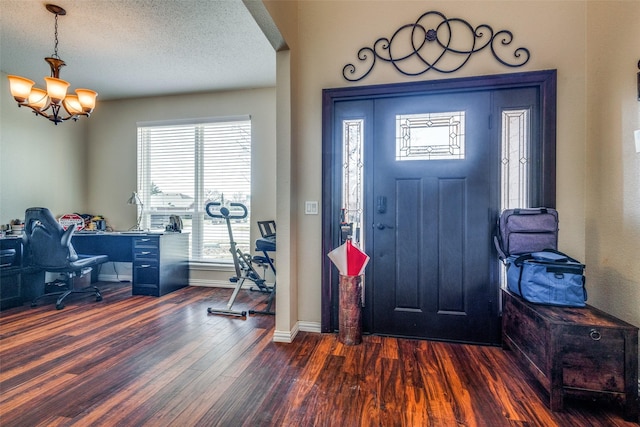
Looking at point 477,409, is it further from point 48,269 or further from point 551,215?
point 48,269

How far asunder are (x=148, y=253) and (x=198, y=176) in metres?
1.28

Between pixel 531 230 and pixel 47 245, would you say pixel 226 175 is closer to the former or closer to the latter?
pixel 47 245

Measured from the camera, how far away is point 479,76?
2367mm

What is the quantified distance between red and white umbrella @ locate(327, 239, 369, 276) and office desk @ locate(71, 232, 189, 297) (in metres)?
2.67

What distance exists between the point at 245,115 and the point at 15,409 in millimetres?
3621

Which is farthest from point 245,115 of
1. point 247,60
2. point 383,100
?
point 383,100

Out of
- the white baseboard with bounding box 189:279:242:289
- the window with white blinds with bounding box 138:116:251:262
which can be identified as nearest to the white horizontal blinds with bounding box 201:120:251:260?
the window with white blinds with bounding box 138:116:251:262

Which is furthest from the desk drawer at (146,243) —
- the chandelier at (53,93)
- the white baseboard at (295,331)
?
the white baseboard at (295,331)

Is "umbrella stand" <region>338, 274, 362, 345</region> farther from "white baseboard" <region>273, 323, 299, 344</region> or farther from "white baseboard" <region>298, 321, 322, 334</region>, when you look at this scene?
"white baseboard" <region>273, 323, 299, 344</region>

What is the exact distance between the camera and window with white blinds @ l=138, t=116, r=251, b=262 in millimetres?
4270

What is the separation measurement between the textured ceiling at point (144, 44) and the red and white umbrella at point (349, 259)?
69.4 inches

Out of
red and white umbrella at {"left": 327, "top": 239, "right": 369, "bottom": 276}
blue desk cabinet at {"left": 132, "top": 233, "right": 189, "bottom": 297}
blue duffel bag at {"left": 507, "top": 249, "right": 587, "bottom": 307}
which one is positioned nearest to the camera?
blue duffel bag at {"left": 507, "top": 249, "right": 587, "bottom": 307}

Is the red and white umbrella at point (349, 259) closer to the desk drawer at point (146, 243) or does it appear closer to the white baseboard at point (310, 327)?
the white baseboard at point (310, 327)

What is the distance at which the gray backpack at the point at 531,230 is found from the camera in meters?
2.13
